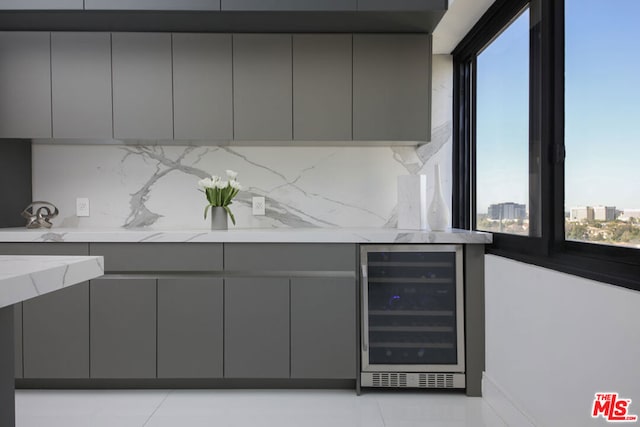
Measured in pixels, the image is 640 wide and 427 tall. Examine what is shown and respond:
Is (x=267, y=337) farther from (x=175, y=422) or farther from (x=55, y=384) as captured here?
(x=55, y=384)

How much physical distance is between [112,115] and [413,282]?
2.09 meters

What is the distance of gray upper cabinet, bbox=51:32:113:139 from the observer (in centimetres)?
292

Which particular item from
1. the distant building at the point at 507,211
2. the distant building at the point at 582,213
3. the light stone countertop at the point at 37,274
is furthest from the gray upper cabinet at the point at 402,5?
the light stone countertop at the point at 37,274

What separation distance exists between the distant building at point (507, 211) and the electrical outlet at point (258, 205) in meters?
1.47

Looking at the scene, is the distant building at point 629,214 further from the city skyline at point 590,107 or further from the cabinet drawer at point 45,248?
→ the cabinet drawer at point 45,248

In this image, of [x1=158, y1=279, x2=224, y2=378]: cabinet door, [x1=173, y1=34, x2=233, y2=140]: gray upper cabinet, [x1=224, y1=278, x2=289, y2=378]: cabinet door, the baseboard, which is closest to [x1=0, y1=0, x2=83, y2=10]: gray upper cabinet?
[x1=173, y1=34, x2=233, y2=140]: gray upper cabinet

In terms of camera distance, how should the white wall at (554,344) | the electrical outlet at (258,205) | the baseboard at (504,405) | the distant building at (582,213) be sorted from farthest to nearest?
the electrical outlet at (258,205) < the baseboard at (504,405) < the distant building at (582,213) < the white wall at (554,344)

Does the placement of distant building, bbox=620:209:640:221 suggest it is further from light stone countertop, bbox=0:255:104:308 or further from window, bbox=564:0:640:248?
light stone countertop, bbox=0:255:104:308

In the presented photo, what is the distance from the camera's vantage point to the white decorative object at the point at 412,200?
2848mm

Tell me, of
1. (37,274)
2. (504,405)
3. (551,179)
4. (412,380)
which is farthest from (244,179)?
(37,274)

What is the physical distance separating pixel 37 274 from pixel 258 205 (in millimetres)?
2284

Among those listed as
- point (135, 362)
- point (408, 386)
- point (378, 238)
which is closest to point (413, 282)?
point (378, 238)

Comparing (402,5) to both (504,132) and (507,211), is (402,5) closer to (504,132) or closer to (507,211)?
(504,132)

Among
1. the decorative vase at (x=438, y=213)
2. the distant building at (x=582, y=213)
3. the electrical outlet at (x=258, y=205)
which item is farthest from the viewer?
the electrical outlet at (x=258, y=205)
